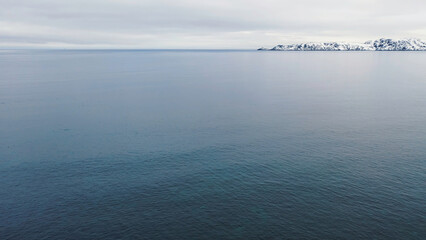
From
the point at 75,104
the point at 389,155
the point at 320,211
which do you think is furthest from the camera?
the point at 75,104

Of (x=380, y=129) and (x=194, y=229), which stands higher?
(x=380, y=129)

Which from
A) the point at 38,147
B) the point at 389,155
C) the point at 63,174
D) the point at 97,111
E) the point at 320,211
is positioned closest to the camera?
the point at 320,211

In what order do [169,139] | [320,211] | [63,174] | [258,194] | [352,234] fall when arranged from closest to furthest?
[352,234] < [320,211] < [258,194] < [63,174] < [169,139]

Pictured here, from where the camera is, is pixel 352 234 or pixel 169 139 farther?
pixel 169 139

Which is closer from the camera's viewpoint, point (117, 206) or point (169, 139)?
point (117, 206)

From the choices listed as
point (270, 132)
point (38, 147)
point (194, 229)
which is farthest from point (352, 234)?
point (38, 147)

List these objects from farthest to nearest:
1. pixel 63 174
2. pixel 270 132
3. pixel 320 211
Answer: pixel 270 132, pixel 63 174, pixel 320 211

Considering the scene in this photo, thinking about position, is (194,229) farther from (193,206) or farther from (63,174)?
(63,174)

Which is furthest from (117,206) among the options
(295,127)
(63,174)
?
(295,127)

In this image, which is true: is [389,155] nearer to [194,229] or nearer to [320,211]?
[320,211]
